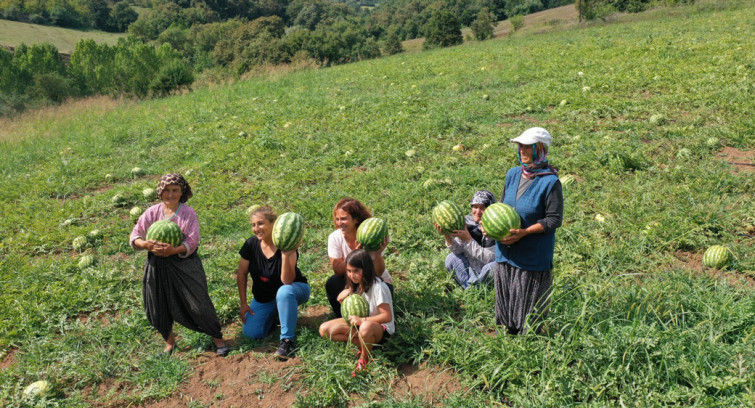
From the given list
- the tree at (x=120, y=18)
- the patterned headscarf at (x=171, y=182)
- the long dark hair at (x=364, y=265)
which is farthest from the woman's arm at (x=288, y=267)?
the tree at (x=120, y=18)

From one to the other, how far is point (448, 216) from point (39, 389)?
357 cm

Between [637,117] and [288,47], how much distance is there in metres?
32.6

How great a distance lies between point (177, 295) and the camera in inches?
161

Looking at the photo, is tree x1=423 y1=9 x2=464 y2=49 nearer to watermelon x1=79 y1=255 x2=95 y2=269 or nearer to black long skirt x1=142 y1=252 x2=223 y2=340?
A: watermelon x1=79 y1=255 x2=95 y2=269

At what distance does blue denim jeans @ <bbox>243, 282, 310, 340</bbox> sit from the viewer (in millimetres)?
3945

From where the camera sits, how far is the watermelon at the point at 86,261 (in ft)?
18.9

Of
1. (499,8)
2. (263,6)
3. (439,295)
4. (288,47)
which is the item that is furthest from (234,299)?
(263,6)

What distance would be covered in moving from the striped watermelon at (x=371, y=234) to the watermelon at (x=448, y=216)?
0.49 m

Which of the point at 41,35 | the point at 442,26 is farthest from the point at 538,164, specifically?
the point at 41,35

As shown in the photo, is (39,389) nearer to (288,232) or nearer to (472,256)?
(288,232)

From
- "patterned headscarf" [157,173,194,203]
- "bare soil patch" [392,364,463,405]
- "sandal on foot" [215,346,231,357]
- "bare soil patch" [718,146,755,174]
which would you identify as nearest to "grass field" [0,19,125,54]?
"patterned headscarf" [157,173,194,203]

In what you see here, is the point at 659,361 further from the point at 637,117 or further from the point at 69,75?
the point at 69,75

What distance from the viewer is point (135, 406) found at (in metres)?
3.59

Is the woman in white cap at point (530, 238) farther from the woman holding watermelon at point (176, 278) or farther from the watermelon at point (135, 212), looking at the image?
the watermelon at point (135, 212)
